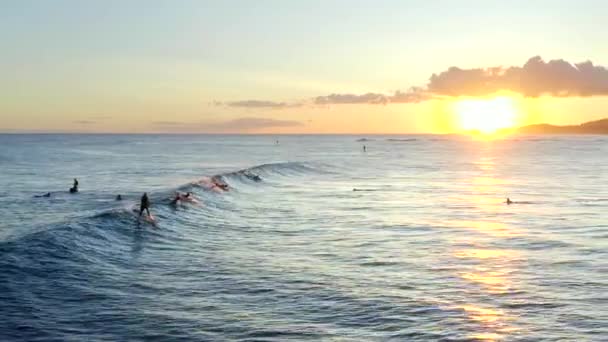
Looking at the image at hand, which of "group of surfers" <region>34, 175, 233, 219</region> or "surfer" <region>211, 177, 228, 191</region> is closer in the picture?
"group of surfers" <region>34, 175, 233, 219</region>

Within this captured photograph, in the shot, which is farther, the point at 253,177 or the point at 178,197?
the point at 253,177

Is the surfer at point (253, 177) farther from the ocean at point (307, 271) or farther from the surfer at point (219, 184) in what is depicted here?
the ocean at point (307, 271)

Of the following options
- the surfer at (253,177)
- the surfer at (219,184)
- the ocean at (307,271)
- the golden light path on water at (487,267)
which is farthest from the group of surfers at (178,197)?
the golden light path on water at (487,267)

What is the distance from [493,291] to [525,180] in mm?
65481

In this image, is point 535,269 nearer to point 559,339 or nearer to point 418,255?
point 418,255

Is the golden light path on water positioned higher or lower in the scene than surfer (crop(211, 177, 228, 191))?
lower

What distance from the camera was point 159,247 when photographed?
36.7 meters

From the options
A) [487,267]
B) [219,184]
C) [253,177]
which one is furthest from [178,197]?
[253,177]

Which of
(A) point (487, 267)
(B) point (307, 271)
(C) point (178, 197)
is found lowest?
(A) point (487, 267)

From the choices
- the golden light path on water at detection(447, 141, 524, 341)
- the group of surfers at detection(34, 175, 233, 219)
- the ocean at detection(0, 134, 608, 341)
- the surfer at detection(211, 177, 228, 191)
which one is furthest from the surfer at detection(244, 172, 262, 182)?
the golden light path on water at detection(447, 141, 524, 341)

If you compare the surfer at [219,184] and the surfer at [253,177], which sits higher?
the surfer at [219,184]

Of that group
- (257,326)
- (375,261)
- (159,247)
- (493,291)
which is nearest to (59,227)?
(159,247)

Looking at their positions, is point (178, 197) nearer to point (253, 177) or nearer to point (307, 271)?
point (307, 271)

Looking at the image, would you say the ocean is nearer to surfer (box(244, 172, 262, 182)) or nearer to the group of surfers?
the group of surfers
